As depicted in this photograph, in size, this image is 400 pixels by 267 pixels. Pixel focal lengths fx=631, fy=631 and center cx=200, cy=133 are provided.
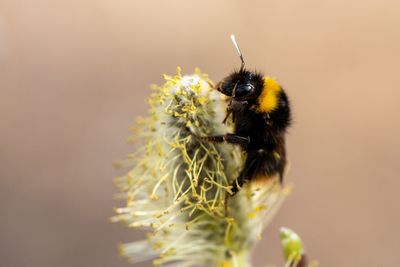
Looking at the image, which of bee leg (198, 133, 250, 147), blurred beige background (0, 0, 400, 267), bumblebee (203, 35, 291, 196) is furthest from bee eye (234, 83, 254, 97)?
blurred beige background (0, 0, 400, 267)

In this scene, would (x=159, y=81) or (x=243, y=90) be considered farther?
(x=159, y=81)

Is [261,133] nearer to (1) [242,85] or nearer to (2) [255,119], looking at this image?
(2) [255,119]

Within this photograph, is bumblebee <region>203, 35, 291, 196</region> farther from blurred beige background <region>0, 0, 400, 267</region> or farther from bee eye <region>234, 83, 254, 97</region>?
blurred beige background <region>0, 0, 400, 267</region>

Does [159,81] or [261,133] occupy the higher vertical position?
[159,81]

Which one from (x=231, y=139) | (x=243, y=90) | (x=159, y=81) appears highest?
(x=159, y=81)

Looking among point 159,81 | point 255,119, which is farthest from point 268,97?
point 159,81

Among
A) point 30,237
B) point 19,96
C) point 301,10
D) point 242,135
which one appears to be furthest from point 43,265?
point 301,10

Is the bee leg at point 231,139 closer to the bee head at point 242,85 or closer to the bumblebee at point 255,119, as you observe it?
the bumblebee at point 255,119
